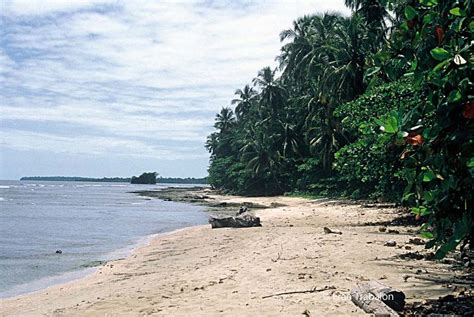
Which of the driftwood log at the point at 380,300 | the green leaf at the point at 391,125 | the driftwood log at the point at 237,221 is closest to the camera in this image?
the green leaf at the point at 391,125

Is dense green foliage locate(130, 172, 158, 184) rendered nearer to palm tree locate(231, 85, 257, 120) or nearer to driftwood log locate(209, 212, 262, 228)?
palm tree locate(231, 85, 257, 120)

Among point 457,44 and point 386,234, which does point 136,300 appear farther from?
point 386,234

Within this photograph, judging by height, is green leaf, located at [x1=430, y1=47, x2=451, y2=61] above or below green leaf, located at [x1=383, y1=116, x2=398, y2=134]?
above

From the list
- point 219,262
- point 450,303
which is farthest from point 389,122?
point 219,262

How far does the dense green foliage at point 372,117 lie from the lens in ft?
12.1

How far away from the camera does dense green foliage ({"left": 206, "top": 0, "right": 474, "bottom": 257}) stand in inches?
145

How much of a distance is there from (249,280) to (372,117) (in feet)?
15.8

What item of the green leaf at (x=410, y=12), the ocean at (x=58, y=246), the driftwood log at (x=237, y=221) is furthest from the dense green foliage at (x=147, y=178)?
the green leaf at (x=410, y=12)

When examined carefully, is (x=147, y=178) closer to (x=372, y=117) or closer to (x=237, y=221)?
(x=237, y=221)

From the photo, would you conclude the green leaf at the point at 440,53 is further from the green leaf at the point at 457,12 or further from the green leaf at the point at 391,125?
the green leaf at the point at 391,125

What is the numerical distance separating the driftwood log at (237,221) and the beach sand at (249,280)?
18.7ft

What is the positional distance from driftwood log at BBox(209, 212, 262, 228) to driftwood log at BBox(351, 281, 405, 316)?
14019mm

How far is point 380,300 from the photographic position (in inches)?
233

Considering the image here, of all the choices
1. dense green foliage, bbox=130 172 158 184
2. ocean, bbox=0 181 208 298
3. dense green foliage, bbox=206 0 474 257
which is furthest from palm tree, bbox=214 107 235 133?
dense green foliage, bbox=130 172 158 184
